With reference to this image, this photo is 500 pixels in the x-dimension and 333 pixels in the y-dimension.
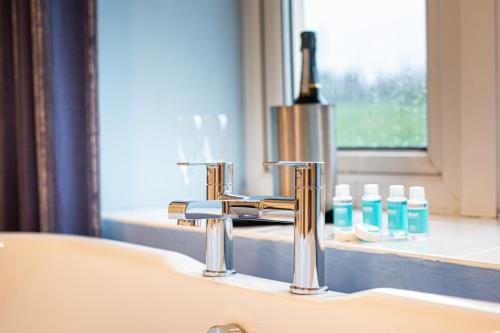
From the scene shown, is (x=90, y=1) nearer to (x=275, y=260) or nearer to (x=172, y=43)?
(x=172, y=43)

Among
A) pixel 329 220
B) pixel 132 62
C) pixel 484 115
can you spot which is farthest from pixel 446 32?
pixel 132 62

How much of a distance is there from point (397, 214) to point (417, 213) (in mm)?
33

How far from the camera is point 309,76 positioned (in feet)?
4.30

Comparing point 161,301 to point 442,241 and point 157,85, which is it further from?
point 157,85

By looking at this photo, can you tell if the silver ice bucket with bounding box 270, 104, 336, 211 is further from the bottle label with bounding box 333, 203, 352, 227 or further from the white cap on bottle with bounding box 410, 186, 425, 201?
the white cap on bottle with bounding box 410, 186, 425, 201

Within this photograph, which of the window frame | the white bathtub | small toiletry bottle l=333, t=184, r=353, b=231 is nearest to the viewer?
the white bathtub

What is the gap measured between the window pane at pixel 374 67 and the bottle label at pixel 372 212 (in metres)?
0.36

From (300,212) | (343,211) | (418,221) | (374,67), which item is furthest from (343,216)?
(374,67)

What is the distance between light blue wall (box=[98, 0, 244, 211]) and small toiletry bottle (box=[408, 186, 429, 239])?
0.55 m

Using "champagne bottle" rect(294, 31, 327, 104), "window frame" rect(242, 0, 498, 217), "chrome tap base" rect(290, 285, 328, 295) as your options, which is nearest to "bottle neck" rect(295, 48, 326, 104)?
"champagne bottle" rect(294, 31, 327, 104)

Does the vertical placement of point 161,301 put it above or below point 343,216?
below

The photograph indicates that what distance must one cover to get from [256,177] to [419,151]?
1.38 ft

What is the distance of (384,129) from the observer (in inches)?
58.6

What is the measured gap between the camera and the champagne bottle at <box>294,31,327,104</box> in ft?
4.27
